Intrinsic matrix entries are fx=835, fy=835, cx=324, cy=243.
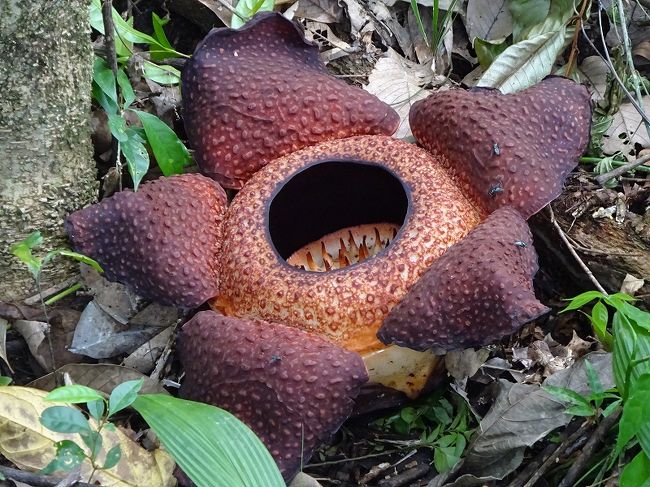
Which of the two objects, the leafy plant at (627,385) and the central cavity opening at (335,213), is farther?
the central cavity opening at (335,213)

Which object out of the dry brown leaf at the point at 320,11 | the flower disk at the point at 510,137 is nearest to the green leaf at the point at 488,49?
the dry brown leaf at the point at 320,11

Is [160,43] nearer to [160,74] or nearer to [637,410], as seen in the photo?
[160,74]

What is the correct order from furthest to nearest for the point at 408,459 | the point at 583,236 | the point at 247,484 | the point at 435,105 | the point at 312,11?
the point at 312,11 → the point at 583,236 → the point at 435,105 → the point at 408,459 → the point at 247,484

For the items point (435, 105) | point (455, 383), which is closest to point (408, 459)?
point (455, 383)

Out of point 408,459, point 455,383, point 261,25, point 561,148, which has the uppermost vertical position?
point 261,25

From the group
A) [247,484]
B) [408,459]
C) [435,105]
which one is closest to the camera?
[247,484]

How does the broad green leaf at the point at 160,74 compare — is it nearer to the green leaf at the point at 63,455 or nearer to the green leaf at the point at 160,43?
the green leaf at the point at 160,43

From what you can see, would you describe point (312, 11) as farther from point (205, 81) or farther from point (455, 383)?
point (455, 383)
